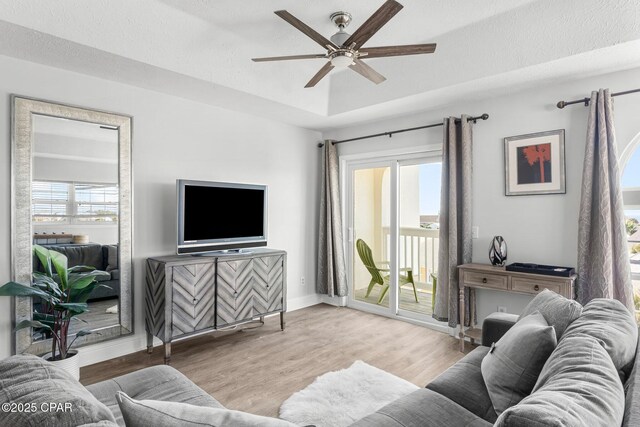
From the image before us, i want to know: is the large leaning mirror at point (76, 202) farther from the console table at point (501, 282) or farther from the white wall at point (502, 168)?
the white wall at point (502, 168)

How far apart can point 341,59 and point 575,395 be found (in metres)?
2.24

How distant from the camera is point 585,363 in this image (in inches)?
42.6

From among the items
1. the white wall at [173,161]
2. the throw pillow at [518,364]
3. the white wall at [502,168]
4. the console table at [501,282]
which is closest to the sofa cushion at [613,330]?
the throw pillow at [518,364]

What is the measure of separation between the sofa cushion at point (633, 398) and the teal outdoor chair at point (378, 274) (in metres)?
3.32

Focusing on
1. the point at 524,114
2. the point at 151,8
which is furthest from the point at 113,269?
the point at 524,114

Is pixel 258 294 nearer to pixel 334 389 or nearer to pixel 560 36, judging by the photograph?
pixel 334 389

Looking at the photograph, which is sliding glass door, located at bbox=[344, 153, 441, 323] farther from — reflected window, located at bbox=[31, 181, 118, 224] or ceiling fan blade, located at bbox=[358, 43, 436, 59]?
reflected window, located at bbox=[31, 181, 118, 224]

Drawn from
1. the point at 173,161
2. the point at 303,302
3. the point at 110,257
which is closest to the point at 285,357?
the point at 303,302

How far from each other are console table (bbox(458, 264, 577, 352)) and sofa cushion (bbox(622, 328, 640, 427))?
1.85 meters

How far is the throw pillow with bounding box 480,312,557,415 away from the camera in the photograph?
1.41 metres

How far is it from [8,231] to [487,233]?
13.8 ft

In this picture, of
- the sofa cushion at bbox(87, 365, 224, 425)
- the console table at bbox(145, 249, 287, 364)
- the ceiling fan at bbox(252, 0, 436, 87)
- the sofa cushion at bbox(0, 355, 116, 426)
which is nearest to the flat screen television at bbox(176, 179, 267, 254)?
the console table at bbox(145, 249, 287, 364)

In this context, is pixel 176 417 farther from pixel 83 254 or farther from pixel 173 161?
pixel 173 161

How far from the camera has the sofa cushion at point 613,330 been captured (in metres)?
1.26
